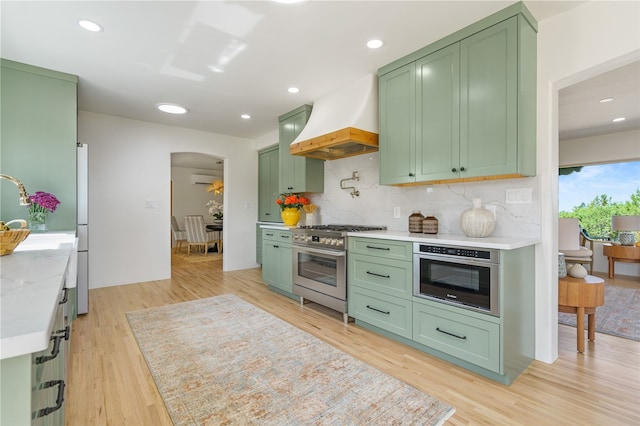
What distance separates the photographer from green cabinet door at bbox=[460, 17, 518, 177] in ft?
7.13

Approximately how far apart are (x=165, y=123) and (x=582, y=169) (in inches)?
320

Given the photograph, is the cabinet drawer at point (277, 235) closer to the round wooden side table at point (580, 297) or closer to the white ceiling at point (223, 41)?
the white ceiling at point (223, 41)

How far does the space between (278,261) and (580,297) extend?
10.5 feet

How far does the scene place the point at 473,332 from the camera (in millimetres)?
2111

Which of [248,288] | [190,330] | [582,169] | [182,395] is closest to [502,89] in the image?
[182,395]

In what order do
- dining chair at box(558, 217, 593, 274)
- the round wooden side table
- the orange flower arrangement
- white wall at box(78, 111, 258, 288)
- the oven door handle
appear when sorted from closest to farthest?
the round wooden side table, the oven door handle, dining chair at box(558, 217, 593, 274), the orange flower arrangement, white wall at box(78, 111, 258, 288)

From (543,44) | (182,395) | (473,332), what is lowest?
(182,395)

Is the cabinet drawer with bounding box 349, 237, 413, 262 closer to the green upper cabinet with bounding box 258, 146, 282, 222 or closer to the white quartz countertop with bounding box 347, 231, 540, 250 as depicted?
the white quartz countertop with bounding box 347, 231, 540, 250

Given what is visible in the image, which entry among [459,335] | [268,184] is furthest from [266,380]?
[268,184]

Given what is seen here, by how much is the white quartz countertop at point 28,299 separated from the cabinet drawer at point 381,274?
7.22 ft

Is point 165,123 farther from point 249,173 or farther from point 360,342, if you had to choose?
point 360,342

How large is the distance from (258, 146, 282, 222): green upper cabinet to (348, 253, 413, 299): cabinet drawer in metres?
2.77

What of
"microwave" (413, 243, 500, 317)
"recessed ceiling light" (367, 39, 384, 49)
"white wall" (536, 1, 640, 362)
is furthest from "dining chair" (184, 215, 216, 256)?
"white wall" (536, 1, 640, 362)

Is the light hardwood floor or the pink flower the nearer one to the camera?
the light hardwood floor
